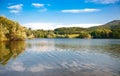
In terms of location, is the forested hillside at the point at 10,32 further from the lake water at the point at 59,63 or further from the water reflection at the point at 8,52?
the lake water at the point at 59,63

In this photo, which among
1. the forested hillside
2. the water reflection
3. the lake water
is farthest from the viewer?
the forested hillside

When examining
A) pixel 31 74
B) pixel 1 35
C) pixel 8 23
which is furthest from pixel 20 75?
pixel 8 23

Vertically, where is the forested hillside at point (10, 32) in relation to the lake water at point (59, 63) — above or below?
above

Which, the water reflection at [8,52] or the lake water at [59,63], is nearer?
the lake water at [59,63]

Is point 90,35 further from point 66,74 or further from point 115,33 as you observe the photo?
point 66,74

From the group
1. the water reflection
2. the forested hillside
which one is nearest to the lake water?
the water reflection

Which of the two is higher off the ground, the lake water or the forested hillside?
the forested hillside

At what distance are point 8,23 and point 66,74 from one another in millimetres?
85808

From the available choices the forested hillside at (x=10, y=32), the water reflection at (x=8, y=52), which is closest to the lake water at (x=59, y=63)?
the water reflection at (x=8, y=52)

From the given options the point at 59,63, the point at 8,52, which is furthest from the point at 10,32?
the point at 59,63

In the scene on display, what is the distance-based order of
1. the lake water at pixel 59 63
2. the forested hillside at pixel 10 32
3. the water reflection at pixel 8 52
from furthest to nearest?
the forested hillside at pixel 10 32, the water reflection at pixel 8 52, the lake water at pixel 59 63

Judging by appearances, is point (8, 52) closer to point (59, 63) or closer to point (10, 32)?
point (59, 63)

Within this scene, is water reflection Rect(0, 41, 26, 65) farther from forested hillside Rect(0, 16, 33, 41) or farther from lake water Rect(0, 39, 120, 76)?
forested hillside Rect(0, 16, 33, 41)

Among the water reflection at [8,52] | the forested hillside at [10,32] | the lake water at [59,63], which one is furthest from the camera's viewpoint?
the forested hillside at [10,32]
